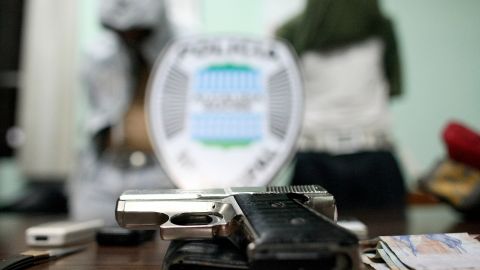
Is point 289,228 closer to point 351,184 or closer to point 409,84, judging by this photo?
point 351,184

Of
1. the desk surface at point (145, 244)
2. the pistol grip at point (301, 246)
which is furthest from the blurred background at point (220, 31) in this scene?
the pistol grip at point (301, 246)

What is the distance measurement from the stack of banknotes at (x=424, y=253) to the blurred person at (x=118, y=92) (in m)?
1.13

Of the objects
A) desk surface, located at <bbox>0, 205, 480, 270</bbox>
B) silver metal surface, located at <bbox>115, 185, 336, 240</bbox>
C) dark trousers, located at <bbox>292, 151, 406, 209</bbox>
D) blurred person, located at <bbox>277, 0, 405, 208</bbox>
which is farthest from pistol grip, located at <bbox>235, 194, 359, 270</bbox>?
blurred person, located at <bbox>277, 0, 405, 208</bbox>

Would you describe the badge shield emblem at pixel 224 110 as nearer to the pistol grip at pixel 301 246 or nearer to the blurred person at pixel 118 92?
the blurred person at pixel 118 92

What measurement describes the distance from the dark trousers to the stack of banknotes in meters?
0.88

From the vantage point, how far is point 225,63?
48.5 inches

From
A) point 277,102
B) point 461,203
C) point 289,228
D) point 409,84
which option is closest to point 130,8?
point 277,102

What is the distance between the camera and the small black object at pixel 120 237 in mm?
720

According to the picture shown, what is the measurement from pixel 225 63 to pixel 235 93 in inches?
3.6

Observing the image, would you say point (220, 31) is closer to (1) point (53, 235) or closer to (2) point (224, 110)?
(2) point (224, 110)

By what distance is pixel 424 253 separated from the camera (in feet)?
1.68

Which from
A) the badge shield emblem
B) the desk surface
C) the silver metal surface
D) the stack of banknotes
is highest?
the badge shield emblem

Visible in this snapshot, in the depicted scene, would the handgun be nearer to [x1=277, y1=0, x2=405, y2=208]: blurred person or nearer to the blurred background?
[x1=277, y1=0, x2=405, y2=208]: blurred person

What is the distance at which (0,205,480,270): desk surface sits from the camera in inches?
23.2
